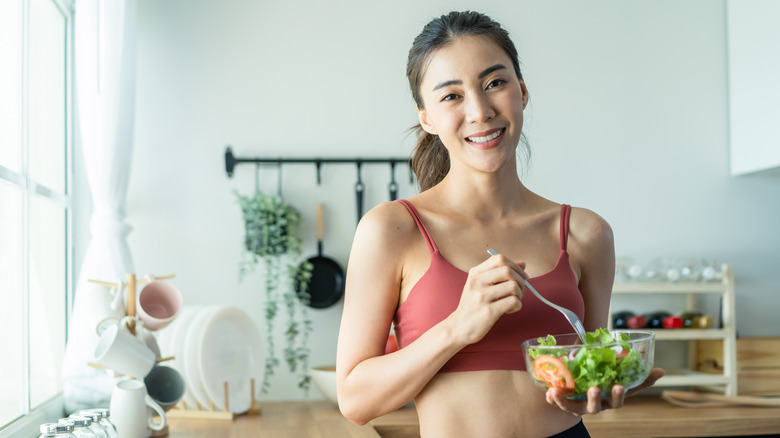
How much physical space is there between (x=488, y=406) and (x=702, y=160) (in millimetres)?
1978

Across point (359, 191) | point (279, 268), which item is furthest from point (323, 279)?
point (359, 191)

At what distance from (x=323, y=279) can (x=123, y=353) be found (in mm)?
902

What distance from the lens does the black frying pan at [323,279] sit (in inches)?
90.9

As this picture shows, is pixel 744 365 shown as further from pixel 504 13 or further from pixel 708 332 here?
pixel 504 13

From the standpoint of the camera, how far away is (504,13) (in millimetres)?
2477

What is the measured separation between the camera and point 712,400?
220cm

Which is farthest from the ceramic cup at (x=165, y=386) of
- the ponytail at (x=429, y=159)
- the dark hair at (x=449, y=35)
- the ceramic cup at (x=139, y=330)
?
the dark hair at (x=449, y=35)

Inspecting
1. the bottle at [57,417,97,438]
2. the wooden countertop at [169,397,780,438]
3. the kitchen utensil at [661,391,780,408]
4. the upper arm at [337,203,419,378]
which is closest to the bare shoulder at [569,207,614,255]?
the upper arm at [337,203,419,378]

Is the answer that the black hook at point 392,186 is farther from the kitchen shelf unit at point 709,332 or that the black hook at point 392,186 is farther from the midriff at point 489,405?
the midriff at point 489,405

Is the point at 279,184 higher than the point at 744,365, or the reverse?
the point at 279,184

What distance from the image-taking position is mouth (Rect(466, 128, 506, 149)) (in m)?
0.92

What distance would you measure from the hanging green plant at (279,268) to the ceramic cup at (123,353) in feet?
2.32

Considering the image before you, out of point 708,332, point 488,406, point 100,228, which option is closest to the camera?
point 488,406

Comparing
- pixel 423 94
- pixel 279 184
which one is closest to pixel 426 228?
pixel 423 94
